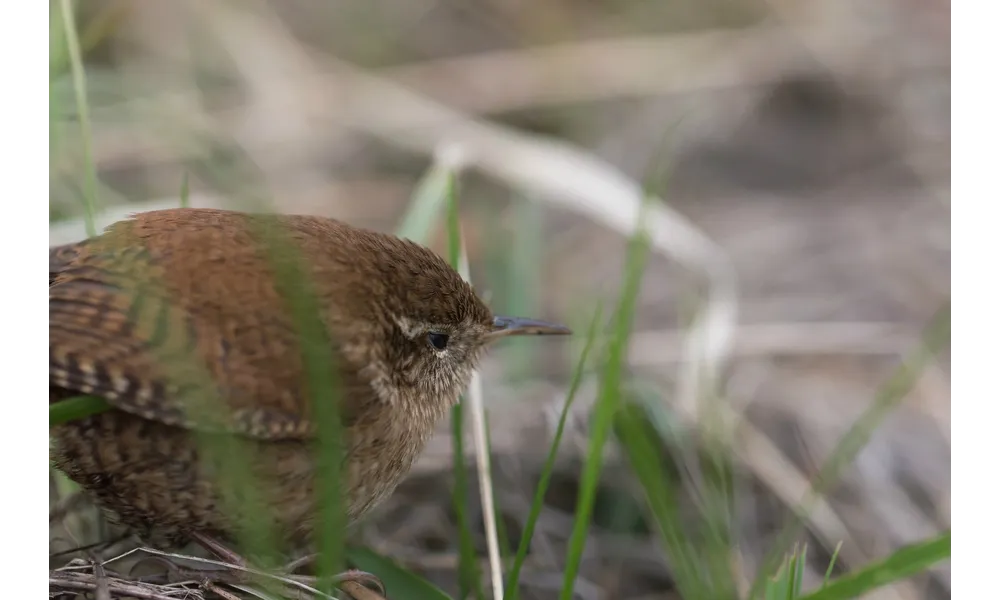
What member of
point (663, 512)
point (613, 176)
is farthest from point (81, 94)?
point (613, 176)

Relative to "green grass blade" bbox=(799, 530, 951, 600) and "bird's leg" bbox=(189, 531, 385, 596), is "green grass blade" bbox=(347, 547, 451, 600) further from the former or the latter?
"green grass blade" bbox=(799, 530, 951, 600)

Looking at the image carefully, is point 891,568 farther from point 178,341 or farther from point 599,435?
point 178,341

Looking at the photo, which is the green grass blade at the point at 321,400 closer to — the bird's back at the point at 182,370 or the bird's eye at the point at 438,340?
the bird's back at the point at 182,370

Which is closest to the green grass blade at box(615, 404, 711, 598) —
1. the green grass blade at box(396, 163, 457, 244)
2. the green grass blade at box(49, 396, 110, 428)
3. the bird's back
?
the bird's back

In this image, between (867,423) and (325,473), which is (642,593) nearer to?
(867,423)

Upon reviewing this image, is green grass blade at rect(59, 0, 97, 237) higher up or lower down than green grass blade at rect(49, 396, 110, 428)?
higher up

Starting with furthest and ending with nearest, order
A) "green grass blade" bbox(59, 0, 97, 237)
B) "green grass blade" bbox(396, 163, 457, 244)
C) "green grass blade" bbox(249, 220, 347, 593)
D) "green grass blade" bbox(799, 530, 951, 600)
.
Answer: "green grass blade" bbox(396, 163, 457, 244) → "green grass blade" bbox(59, 0, 97, 237) → "green grass blade" bbox(799, 530, 951, 600) → "green grass blade" bbox(249, 220, 347, 593)
